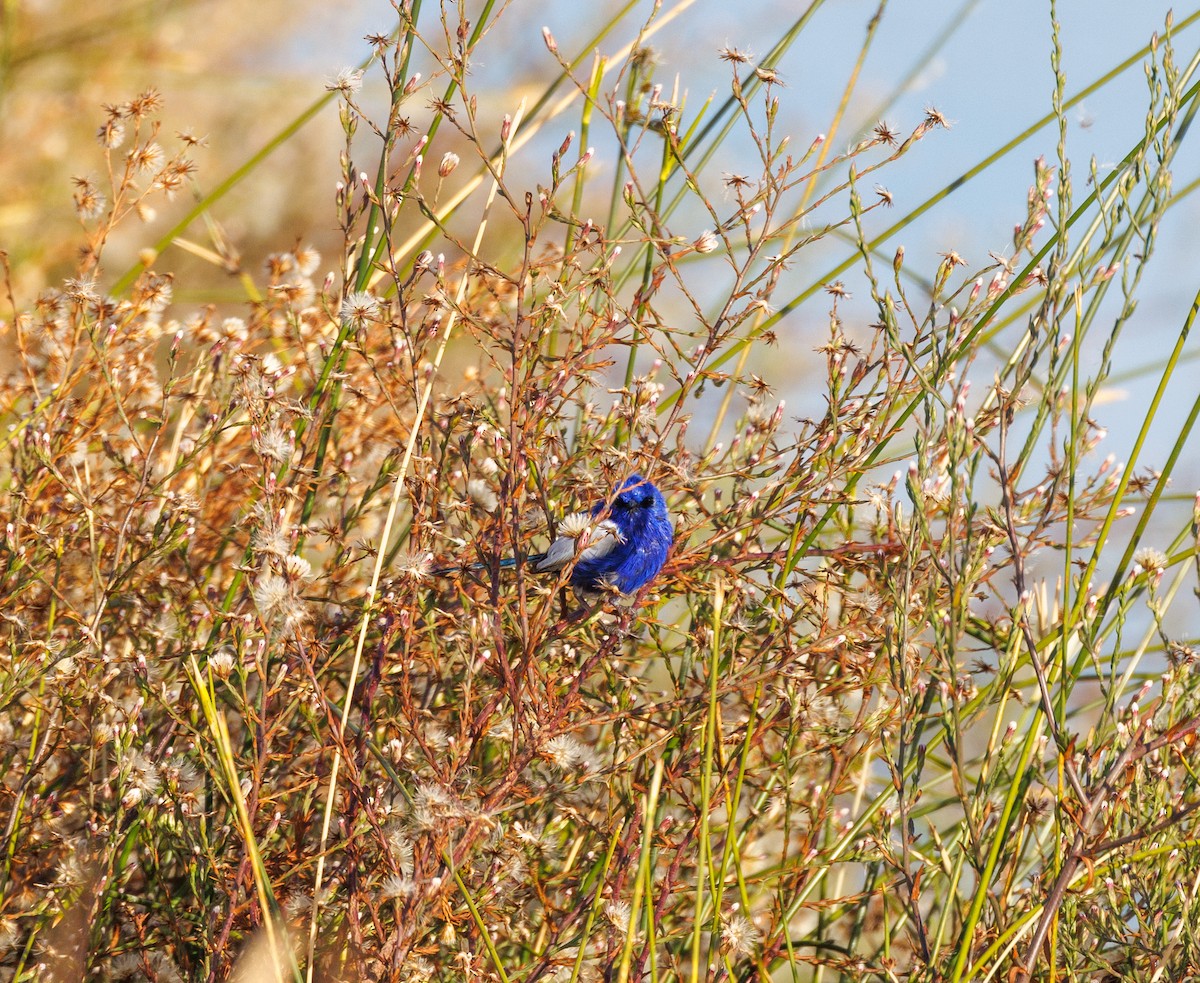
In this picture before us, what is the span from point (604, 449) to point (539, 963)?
0.64 metres

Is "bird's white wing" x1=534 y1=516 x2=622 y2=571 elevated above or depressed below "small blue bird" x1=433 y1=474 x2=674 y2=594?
below

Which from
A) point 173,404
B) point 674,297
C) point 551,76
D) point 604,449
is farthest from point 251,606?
point 674,297

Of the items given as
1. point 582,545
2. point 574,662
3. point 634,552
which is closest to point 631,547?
point 634,552

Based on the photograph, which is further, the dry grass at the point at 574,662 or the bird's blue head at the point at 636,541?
the bird's blue head at the point at 636,541

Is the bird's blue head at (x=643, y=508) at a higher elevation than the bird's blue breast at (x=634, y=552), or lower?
higher

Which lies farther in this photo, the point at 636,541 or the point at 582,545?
the point at 636,541

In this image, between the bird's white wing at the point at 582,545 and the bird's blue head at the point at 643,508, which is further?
the bird's blue head at the point at 643,508

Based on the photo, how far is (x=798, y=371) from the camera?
568 cm

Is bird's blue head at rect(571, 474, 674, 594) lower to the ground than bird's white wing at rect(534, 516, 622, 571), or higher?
higher

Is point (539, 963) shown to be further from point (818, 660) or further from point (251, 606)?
point (251, 606)

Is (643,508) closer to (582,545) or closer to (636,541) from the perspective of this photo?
(636,541)

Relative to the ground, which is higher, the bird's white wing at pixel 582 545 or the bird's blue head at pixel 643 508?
the bird's blue head at pixel 643 508

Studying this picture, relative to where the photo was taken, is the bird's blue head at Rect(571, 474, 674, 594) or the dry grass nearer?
the dry grass

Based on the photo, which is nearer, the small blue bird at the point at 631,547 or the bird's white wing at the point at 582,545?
the bird's white wing at the point at 582,545
